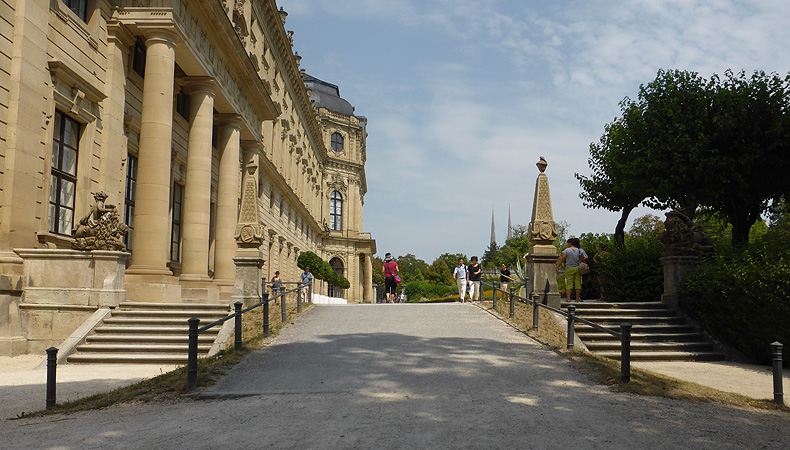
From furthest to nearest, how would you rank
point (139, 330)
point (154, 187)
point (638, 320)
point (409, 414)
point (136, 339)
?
point (154, 187), point (638, 320), point (139, 330), point (136, 339), point (409, 414)

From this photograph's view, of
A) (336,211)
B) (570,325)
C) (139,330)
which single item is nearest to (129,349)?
(139,330)

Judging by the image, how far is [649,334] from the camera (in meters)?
13.3

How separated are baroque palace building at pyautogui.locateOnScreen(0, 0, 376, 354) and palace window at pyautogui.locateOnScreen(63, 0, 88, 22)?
0.05 m

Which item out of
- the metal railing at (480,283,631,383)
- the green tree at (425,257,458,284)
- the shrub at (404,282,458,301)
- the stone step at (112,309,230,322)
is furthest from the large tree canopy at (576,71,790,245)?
the green tree at (425,257,458,284)

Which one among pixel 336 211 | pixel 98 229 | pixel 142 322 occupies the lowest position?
pixel 142 322

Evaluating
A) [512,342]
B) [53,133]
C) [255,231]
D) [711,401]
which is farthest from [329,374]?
[53,133]

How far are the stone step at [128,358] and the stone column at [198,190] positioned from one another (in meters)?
7.41

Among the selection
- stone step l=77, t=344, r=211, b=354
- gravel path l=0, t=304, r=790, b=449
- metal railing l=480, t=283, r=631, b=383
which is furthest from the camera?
stone step l=77, t=344, r=211, b=354

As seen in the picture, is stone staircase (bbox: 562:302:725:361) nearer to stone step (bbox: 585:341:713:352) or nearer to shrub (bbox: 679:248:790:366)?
stone step (bbox: 585:341:713:352)

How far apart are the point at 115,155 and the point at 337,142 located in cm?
5429

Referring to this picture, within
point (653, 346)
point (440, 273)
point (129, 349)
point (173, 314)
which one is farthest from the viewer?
point (440, 273)

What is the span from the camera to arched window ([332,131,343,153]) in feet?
232

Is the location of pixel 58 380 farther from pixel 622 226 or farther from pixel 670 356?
pixel 622 226

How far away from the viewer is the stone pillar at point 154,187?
53.7 ft
